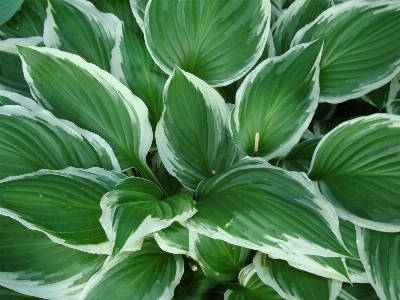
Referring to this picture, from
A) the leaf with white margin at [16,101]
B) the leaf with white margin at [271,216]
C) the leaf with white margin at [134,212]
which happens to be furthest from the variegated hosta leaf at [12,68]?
the leaf with white margin at [271,216]

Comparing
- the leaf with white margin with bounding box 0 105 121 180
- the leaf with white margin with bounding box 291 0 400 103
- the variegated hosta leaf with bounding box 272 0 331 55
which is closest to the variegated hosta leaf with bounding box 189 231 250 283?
the leaf with white margin with bounding box 0 105 121 180

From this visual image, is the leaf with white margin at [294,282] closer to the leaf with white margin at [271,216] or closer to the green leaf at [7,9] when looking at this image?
the leaf with white margin at [271,216]

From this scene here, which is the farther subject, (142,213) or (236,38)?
(236,38)

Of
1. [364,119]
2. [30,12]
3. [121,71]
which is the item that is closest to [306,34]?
[364,119]

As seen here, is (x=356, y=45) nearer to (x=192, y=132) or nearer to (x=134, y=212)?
(x=192, y=132)

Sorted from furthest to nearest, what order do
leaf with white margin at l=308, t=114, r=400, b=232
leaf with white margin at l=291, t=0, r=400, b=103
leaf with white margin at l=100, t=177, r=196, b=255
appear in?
leaf with white margin at l=291, t=0, r=400, b=103, leaf with white margin at l=308, t=114, r=400, b=232, leaf with white margin at l=100, t=177, r=196, b=255

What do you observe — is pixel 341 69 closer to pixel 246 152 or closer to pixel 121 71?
pixel 246 152

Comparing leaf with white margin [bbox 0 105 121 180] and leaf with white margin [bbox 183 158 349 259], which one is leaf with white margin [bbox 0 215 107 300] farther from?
leaf with white margin [bbox 183 158 349 259]
